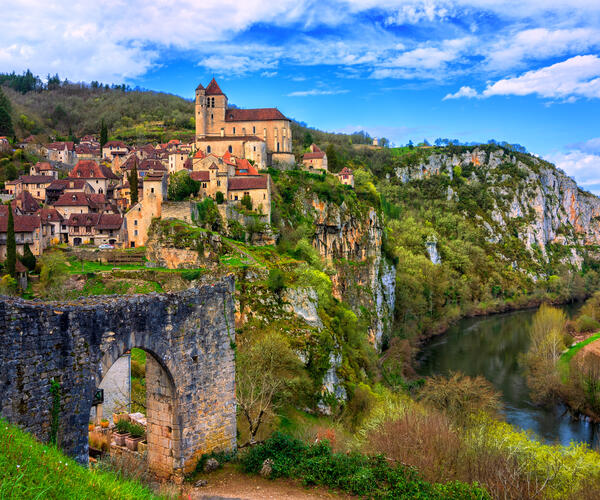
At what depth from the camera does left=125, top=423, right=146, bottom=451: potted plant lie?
14.9 metres

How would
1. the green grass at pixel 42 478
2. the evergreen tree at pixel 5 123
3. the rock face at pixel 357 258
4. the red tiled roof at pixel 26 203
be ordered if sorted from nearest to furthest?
the green grass at pixel 42 478, the red tiled roof at pixel 26 203, the rock face at pixel 357 258, the evergreen tree at pixel 5 123

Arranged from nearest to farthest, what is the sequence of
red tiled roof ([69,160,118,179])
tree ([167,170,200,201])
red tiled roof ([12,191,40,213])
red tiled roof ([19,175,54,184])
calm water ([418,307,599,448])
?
calm water ([418,307,599,448])
tree ([167,170,200,201])
red tiled roof ([12,191,40,213])
red tiled roof ([19,175,54,184])
red tiled roof ([69,160,118,179])

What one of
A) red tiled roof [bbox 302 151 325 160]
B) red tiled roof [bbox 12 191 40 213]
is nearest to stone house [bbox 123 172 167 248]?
red tiled roof [bbox 12 191 40 213]

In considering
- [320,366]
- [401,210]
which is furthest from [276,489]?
[401,210]

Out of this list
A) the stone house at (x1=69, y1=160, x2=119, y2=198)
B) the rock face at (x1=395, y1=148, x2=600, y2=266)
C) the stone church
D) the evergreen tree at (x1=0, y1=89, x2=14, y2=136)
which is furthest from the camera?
the rock face at (x1=395, y1=148, x2=600, y2=266)

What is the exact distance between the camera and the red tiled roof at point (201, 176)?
46.7 meters

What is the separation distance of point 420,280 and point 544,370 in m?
31.9

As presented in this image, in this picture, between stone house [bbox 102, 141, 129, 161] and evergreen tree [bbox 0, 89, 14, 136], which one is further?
stone house [bbox 102, 141, 129, 161]

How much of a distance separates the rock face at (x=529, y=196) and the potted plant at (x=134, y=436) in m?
113

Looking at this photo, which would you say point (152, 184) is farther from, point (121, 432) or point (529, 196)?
point (529, 196)

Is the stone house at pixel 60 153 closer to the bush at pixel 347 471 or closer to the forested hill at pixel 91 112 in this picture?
the forested hill at pixel 91 112

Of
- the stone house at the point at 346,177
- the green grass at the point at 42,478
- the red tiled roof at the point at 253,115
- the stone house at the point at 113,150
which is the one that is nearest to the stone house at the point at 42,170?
the stone house at the point at 113,150

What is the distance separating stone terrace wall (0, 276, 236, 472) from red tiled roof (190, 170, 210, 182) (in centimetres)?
3345

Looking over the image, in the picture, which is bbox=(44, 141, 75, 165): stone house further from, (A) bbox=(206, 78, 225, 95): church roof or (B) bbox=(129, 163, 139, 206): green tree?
(B) bbox=(129, 163, 139, 206): green tree
